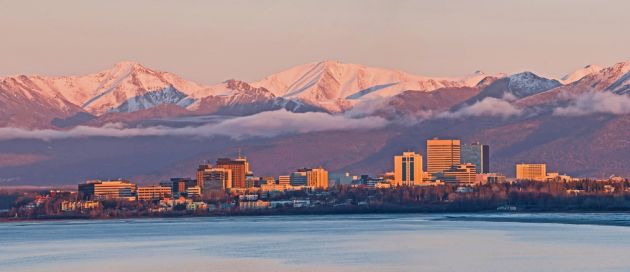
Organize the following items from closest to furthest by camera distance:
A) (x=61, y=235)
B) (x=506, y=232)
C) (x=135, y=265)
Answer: (x=135, y=265) < (x=506, y=232) < (x=61, y=235)

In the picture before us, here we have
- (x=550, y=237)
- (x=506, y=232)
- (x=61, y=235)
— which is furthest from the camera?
(x=61, y=235)

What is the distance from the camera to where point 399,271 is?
316ft

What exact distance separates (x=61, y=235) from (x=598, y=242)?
5684 centimetres

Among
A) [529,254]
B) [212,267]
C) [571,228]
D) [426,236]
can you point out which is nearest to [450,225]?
[571,228]

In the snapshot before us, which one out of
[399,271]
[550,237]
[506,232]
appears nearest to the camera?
[399,271]

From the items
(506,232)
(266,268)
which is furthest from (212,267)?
(506,232)

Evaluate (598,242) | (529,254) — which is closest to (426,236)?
(598,242)

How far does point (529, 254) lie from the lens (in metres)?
109

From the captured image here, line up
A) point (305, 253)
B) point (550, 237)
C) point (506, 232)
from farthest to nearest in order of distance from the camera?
point (506, 232), point (550, 237), point (305, 253)

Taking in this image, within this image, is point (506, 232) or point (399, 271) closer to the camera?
point (399, 271)

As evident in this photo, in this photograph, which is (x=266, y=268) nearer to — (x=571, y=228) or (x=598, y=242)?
(x=598, y=242)

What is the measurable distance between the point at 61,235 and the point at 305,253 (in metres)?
50.2

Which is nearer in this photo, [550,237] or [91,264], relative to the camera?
[91,264]

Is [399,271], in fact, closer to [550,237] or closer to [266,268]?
[266,268]
